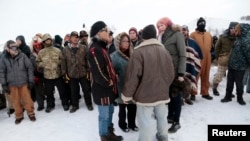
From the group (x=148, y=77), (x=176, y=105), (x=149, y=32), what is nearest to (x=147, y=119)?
(x=148, y=77)

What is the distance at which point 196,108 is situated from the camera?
584cm

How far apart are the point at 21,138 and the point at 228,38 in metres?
5.56

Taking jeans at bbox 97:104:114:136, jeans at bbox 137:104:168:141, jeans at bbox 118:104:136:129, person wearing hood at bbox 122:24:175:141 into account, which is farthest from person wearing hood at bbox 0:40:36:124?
jeans at bbox 137:104:168:141

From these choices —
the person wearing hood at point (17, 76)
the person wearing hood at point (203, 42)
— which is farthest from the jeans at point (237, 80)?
the person wearing hood at point (17, 76)

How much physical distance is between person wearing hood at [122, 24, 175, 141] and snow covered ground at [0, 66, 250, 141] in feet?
3.26

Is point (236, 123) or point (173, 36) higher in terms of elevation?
Answer: point (173, 36)

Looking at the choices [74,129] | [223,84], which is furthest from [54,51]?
[223,84]

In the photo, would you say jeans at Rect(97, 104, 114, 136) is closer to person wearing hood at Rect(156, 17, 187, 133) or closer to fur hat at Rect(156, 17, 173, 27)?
person wearing hood at Rect(156, 17, 187, 133)

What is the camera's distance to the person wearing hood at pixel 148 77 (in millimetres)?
3600

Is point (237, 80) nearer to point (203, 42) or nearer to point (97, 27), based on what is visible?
point (203, 42)

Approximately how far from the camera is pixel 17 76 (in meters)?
5.61

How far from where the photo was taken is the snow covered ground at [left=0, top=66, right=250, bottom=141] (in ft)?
15.6

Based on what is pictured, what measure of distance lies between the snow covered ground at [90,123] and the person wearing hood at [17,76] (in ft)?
1.33

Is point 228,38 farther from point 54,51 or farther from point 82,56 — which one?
point 54,51
